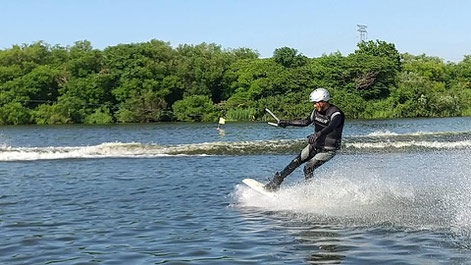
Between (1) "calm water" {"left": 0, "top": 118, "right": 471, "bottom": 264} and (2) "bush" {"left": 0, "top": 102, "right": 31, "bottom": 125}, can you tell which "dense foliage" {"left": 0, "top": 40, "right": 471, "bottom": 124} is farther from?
(1) "calm water" {"left": 0, "top": 118, "right": 471, "bottom": 264}

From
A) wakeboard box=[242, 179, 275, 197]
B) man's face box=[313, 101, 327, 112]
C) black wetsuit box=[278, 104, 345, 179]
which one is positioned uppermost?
man's face box=[313, 101, 327, 112]

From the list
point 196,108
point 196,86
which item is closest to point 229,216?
point 196,108

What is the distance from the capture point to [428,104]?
8106cm

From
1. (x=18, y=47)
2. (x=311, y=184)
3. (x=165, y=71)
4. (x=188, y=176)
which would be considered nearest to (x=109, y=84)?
(x=165, y=71)

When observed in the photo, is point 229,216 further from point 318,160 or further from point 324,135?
point 324,135

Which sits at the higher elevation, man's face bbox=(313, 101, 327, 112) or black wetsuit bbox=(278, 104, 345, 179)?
man's face bbox=(313, 101, 327, 112)

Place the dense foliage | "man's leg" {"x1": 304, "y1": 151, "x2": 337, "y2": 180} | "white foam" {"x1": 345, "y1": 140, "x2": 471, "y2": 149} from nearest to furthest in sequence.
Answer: "man's leg" {"x1": 304, "y1": 151, "x2": 337, "y2": 180}
"white foam" {"x1": 345, "y1": 140, "x2": 471, "y2": 149}
the dense foliage

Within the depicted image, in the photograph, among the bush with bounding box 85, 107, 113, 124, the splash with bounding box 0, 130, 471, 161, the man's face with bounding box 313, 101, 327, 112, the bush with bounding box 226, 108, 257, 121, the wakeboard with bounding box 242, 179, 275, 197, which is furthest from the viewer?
the bush with bounding box 85, 107, 113, 124

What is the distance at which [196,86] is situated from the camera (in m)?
82.9

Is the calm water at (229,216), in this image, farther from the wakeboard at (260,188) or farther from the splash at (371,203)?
the wakeboard at (260,188)

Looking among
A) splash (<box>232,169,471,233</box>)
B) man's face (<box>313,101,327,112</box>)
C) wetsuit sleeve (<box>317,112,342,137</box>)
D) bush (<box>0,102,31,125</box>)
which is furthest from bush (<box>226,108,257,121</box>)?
wetsuit sleeve (<box>317,112,342,137</box>)

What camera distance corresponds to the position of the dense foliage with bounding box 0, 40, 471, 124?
7731 centimetres

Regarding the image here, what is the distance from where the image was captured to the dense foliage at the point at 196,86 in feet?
254

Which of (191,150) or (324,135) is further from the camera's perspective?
(191,150)
